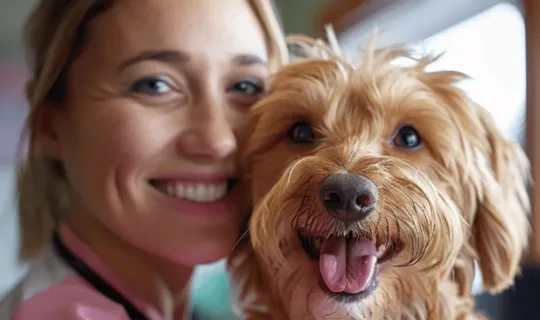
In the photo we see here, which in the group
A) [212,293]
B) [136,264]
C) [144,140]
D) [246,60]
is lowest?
[212,293]

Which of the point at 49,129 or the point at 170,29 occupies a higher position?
the point at 170,29

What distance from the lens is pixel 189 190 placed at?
1223 millimetres

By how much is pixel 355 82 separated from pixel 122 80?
18.3 inches

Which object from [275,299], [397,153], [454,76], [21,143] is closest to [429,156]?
[397,153]

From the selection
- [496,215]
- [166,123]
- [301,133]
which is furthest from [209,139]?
[496,215]

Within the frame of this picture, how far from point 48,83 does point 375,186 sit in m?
0.75

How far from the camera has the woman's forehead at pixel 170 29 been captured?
1.19 metres

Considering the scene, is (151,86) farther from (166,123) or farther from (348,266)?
(348,266)

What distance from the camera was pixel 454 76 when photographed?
1242 millimetres

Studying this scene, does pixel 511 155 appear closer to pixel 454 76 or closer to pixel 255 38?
pixel 454 76

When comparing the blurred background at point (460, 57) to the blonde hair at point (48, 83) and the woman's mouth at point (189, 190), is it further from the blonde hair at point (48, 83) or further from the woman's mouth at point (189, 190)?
the woman's mouth at point (189, 190)

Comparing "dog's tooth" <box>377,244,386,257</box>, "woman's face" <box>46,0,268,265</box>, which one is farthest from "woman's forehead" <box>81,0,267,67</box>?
"dog's tooth" <box>377,244,386,257</box>

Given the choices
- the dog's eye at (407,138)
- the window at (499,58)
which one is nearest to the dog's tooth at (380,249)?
the dog's eye at (407,138)

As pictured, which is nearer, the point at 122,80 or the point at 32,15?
the point at 122,80
